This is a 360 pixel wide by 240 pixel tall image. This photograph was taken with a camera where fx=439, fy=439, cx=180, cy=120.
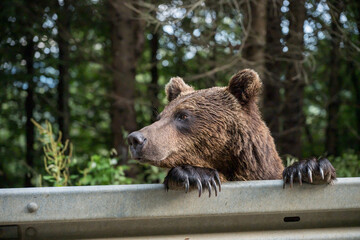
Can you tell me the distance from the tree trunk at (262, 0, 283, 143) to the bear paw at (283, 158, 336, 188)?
489 cm

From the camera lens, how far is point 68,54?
9.58m

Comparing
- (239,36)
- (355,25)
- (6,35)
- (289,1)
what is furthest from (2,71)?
(355,25)

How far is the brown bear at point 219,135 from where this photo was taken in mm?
3197

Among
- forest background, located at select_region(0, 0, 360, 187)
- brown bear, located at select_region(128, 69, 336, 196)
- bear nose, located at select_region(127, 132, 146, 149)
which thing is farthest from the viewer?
forest background, located at select_region(0, 0, 360, 187)

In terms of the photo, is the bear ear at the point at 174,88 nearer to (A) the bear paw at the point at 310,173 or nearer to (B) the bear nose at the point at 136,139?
(B) the bear nose at the point at 136,139

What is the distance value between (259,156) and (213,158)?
1.15 feet

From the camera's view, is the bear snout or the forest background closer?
the bear snout

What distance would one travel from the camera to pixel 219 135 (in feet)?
11.1

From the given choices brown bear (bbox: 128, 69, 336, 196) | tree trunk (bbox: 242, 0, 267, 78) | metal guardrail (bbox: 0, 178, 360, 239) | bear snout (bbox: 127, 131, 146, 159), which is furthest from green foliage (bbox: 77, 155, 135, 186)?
tree trunk (bbox: 242, 0, 267, 78)

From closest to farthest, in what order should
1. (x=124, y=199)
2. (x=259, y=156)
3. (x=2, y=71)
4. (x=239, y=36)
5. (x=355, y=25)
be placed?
(x=124, y=199) < (x=259, y=156) < (x=355, y=25) < (x=239, y=36) < (x=2, y=71)

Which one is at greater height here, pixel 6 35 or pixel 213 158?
pixel 6 35

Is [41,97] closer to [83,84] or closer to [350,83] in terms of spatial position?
[83,84]

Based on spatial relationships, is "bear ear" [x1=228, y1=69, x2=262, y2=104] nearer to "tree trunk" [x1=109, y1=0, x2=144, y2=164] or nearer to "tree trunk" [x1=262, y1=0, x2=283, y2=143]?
"tree trunk" [x1=262, y1=0, x2=283, y2=143]

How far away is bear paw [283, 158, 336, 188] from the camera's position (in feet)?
8.11
